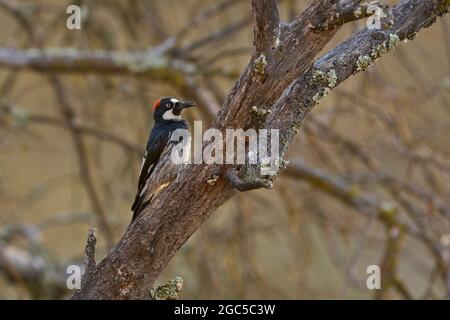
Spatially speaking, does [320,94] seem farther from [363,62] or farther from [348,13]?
[348,13]

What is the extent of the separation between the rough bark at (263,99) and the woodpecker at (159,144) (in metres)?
0.60

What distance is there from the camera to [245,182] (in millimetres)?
2645

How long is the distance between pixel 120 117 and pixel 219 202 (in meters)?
4.24

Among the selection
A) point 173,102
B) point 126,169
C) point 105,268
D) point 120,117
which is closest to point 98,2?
point 120,117

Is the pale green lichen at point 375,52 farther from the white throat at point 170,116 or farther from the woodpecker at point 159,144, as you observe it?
the white throat at point 170,116

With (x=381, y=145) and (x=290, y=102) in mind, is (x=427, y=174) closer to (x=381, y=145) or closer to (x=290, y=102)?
(x=381, y=145)

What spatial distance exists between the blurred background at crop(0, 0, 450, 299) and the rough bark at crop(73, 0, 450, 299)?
6.35 ft

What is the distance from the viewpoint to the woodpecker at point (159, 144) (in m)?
3.76

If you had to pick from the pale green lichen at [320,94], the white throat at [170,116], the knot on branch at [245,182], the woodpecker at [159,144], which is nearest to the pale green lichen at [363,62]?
the pale green lichen at [320,94]

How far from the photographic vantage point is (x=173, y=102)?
4.41m

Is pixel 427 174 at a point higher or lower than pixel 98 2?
lower

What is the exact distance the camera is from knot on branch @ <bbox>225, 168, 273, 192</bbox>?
2588mm

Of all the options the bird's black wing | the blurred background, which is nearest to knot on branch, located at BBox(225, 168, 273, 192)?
the bird's black wing

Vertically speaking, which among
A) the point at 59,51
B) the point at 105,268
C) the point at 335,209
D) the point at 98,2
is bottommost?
the point at 105,268
